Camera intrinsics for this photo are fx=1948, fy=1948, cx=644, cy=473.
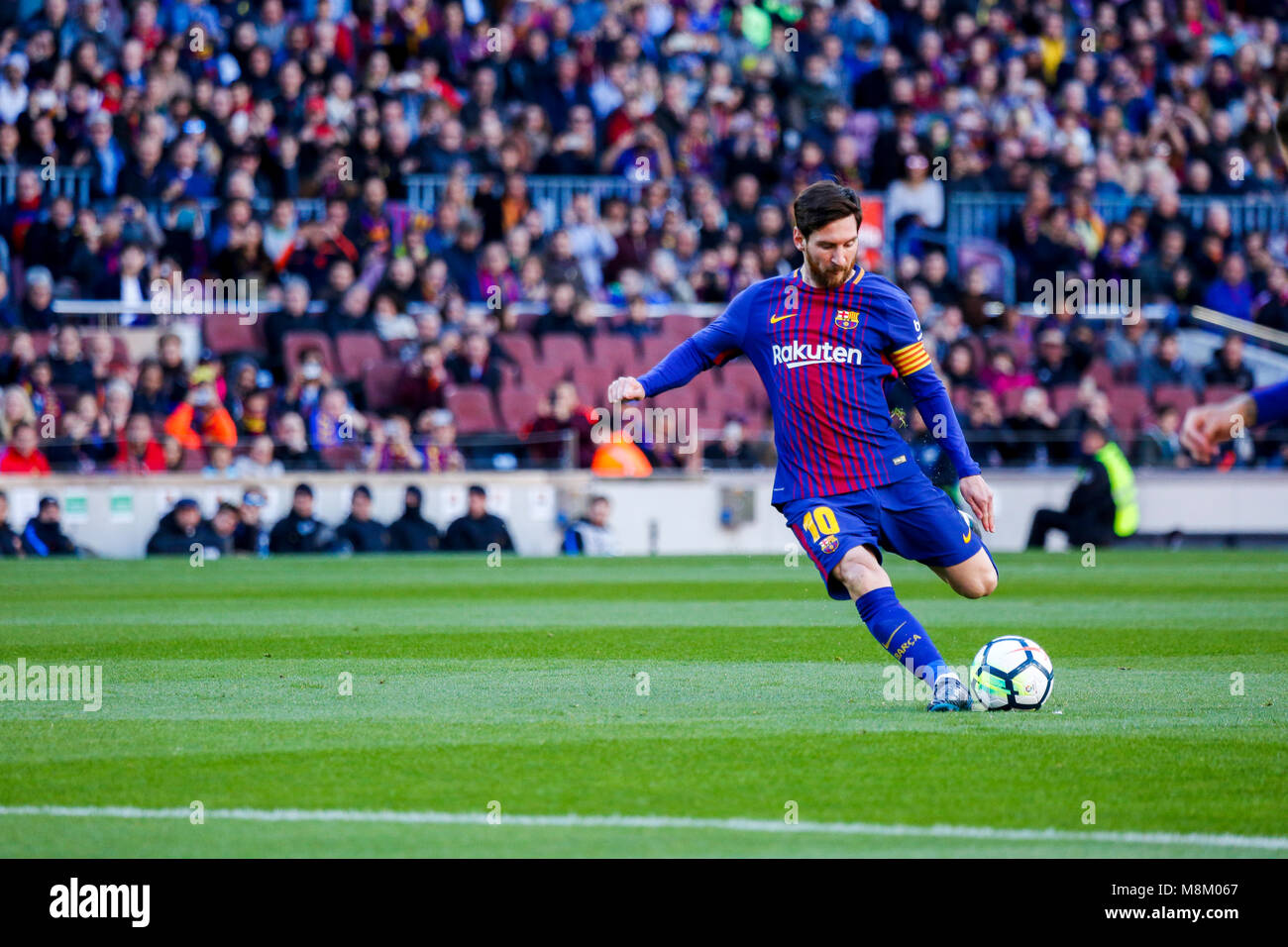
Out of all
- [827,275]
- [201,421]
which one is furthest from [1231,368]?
[827,275]

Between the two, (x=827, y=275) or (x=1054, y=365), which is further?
(x=1054, y=365)

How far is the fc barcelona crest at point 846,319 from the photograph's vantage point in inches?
318

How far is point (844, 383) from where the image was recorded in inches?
318

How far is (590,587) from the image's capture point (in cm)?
1617

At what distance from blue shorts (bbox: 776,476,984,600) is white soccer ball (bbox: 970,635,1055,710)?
0.43 metres

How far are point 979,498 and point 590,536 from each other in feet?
45.0

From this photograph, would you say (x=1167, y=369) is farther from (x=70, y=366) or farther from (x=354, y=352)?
(x=70, y=366)

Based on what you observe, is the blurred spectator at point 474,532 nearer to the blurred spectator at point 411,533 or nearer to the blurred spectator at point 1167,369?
the blurred spectator at point 411,533

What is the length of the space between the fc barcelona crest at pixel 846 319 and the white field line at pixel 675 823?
Result: 118 inches

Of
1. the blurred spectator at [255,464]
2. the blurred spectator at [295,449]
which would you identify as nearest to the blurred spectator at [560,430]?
the blurred spectator at [295,449]

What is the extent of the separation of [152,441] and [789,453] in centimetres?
A: 1318
